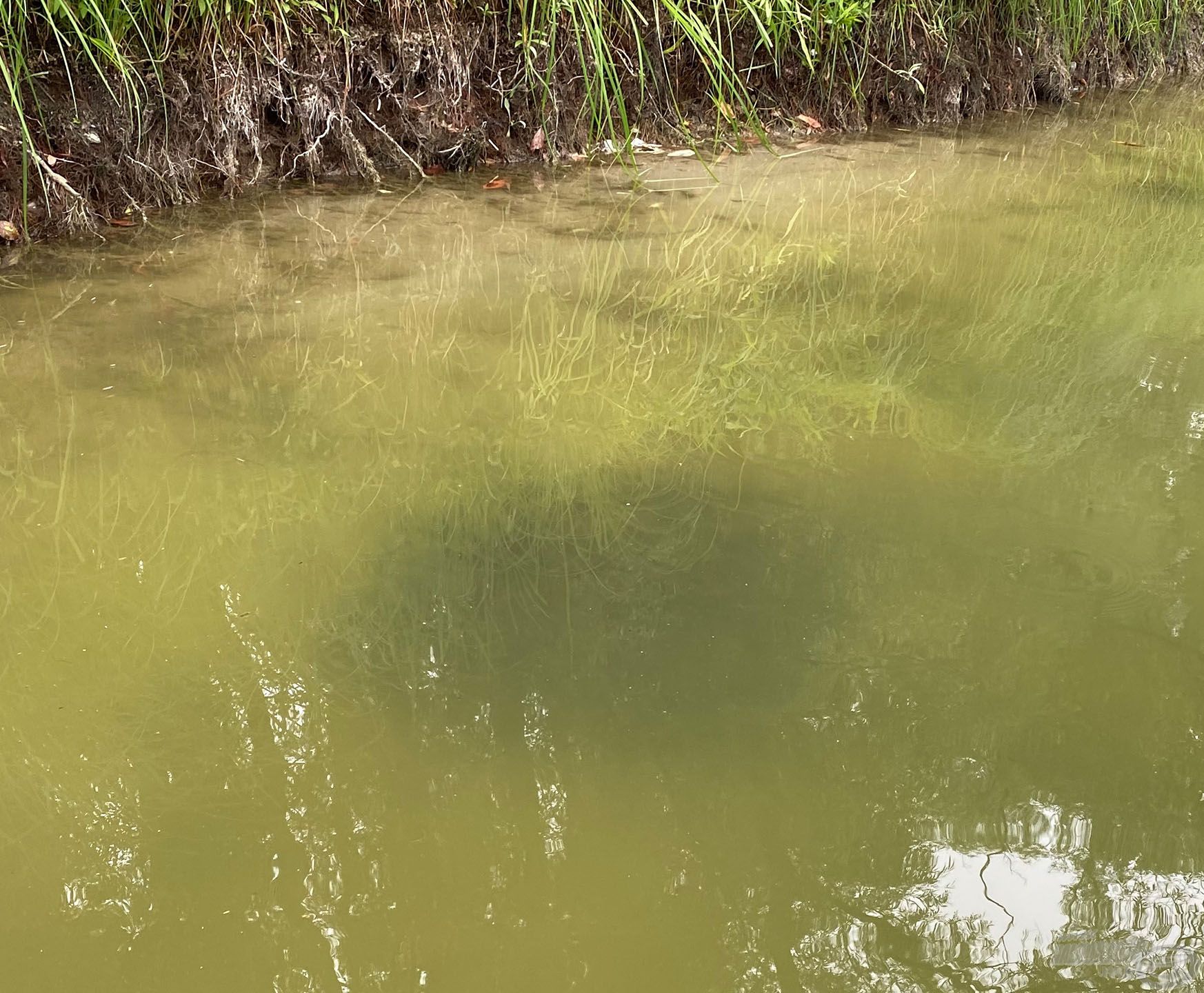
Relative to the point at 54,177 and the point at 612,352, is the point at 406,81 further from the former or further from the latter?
the point at 612,352

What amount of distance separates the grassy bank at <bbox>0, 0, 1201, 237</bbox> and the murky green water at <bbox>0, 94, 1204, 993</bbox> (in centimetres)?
45

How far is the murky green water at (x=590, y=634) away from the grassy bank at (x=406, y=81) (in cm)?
45

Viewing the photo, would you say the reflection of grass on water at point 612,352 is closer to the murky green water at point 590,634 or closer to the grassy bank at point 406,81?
the murky green water at point 590,634

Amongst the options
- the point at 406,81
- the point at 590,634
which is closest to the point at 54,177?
the point at 406,81

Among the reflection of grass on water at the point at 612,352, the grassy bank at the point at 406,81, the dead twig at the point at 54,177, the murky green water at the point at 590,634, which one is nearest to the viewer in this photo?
the murky green water at the point at 590,634

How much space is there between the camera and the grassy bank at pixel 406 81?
2664mm

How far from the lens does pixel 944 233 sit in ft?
9.98

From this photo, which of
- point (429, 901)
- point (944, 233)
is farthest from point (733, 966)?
point (944, 233)

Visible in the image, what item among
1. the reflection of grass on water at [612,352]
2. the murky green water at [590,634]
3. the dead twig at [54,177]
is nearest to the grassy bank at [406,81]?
the dead twig at [54,177]

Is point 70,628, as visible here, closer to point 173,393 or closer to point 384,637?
point 384,637

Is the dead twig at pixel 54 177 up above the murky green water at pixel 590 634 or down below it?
above

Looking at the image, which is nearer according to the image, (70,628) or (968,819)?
(968,819)

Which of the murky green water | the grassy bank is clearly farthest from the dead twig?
the murky green water

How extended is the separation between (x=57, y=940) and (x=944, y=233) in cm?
273
